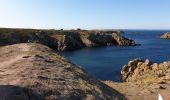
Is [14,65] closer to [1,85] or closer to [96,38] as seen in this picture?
[1,85]

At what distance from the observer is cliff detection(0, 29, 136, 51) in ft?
371

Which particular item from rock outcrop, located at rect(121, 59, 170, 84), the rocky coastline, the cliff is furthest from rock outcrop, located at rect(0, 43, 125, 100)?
the cliff

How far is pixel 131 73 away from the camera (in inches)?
2256

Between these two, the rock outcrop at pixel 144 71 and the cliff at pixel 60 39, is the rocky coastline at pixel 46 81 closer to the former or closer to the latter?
the rock outcrop at pixel 144 71

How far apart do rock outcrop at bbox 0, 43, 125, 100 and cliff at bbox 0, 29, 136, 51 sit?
80.0 metres

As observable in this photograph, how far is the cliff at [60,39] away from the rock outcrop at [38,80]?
8004 centimetres

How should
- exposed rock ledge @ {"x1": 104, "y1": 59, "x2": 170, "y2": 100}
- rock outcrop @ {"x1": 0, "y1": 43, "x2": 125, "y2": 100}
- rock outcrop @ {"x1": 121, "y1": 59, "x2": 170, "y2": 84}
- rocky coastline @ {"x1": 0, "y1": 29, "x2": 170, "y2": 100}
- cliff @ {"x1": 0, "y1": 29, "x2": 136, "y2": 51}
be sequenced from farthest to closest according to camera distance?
cliff @ {"x1": 0, "y1": 29, "x2": 136, "y2": 51} < rock outcrop @ {"x1": 121, "y1": 59, "x2": 170, "y2": 84} < exposed rock ledge @ {"x1": 104, "y1": 59, "x2": 170, "y2": 100} < rocky coastline @ {"x1": 0, "y1": 29, "x2": 170, "y2": 100} < rock outcrop @ {"x1": 0, "y1": 43, "x2": 125, "y2": 100}

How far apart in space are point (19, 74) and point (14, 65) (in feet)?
7.29

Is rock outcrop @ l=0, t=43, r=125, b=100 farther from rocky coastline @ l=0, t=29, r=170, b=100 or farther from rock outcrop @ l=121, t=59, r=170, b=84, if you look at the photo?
rock outcrop @ l=121, t=59, r=170, b=84

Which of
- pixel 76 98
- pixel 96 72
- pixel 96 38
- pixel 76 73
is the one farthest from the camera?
pixel 96 38

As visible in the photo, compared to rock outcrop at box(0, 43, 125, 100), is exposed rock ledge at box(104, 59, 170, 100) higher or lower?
lower

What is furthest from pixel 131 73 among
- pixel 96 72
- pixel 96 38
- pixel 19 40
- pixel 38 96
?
pixel 96 38

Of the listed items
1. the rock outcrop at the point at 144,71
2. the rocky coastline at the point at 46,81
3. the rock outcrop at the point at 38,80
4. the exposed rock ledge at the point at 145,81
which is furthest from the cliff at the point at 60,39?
the rock outcrop at the point at 38,80

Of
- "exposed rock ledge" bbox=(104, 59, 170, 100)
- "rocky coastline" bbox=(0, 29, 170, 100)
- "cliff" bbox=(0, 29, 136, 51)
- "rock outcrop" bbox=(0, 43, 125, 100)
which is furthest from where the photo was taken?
"cliff" bbox=(0, 29, 136, 51)
